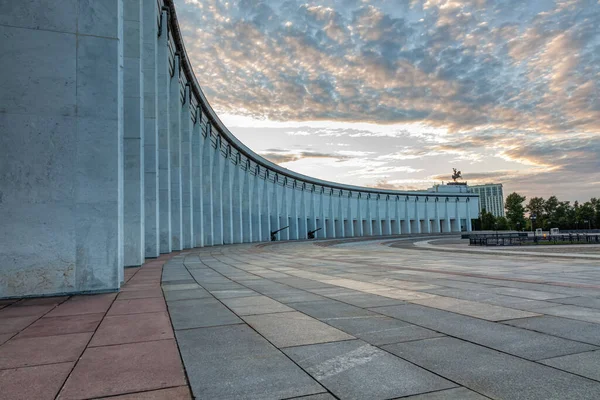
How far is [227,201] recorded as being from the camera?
51969 mm

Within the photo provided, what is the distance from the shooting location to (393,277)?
39.6 ft

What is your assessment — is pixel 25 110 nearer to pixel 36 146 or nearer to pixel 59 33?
pixel 36 146

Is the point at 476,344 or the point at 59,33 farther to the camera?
the point at 59,33

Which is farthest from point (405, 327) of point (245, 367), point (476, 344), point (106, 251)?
point (106, 251)

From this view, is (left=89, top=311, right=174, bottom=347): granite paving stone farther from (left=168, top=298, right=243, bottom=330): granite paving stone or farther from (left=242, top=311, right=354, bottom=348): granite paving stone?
(left=242, top=311, right=354, bottom=348): granite paving stone

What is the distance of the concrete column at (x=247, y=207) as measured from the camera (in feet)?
189

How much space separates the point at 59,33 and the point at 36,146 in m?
2.76

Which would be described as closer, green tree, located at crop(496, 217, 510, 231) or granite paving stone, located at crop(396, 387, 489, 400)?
granite paving stone, located at crop(396, 387, 489, 400)

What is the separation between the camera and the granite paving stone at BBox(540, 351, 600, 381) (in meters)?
3.90

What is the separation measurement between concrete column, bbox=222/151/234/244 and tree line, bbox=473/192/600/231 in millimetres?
87701

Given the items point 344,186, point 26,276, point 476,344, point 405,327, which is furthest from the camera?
point 344,186

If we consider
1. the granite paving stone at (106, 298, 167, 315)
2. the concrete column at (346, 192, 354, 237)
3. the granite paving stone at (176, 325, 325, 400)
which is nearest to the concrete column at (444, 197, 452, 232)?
the concrete column at (346, 192, 354, 237)

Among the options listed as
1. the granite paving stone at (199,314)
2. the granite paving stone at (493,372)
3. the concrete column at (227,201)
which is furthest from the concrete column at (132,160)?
the concrete column at (227,201)

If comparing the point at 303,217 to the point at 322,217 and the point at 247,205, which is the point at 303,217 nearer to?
the point at 322,217
